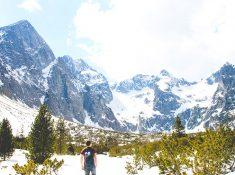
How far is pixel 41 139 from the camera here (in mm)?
49344

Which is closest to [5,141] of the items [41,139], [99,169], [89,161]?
[41,139]

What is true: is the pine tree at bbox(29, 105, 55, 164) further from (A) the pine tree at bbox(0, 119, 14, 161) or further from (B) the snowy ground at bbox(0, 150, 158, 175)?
(A) the pine tree at bbox(0, 119, 14, 161)

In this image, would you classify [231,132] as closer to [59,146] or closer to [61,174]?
[61,174]

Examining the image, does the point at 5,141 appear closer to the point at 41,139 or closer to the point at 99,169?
the point at 41,139

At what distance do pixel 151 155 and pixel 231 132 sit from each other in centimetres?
1116

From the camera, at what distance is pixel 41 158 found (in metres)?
49.0

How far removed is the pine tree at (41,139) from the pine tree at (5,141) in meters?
11.9

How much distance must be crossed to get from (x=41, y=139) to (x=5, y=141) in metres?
14.0

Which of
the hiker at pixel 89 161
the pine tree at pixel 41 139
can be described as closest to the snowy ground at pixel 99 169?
the pine tree at pixel 41 139

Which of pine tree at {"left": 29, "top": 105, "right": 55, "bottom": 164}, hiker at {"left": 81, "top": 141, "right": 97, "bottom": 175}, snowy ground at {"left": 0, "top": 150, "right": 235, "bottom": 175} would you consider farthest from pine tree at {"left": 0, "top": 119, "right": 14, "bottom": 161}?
hiker at {"left": 81, "top": 141, "right": 97, "bottom": 175}

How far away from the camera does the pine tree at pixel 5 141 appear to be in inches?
2360

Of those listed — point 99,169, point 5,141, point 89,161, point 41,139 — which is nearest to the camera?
point 89,161

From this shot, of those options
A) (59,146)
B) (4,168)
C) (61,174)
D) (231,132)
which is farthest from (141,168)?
(59,146)

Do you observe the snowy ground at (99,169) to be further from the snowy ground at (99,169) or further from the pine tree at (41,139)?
the pine tree at (41,139)
